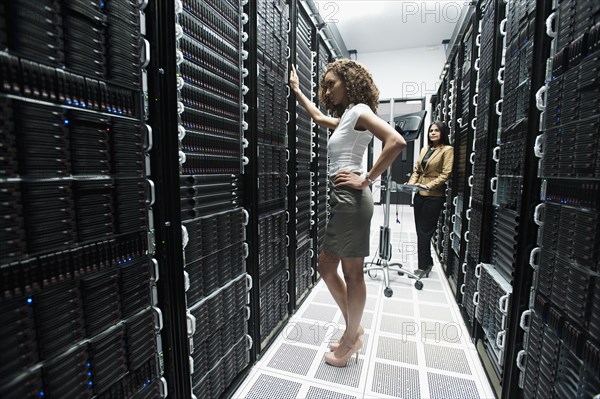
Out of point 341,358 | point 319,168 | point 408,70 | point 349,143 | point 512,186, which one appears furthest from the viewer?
point 408,70

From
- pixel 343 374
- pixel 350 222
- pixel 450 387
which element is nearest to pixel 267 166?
pixel 350 222

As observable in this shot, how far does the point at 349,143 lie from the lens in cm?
170

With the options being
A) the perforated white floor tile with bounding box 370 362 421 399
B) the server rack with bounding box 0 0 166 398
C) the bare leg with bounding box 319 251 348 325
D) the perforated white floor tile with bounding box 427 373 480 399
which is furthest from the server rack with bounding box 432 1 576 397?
the server rack with bounding box 0 0 166 398

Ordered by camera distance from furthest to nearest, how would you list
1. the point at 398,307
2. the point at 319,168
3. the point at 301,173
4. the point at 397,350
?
the point at 319,168 < the point at 398,307 < the point at 301,173 < the point at 397,350

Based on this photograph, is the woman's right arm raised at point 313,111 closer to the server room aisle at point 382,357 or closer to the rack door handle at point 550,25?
the rack door handle at point 550,25

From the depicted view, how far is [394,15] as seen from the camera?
226 inches

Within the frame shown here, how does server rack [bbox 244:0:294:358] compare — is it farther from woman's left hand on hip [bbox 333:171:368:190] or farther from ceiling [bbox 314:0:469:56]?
ceiling [bbox 314:0:469:56]

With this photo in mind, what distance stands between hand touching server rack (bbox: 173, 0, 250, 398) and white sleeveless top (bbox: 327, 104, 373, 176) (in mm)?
538

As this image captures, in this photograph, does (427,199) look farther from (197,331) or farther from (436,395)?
(197,331)

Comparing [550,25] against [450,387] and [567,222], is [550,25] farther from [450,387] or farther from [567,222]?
[450,387]

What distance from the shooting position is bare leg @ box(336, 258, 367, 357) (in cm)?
178

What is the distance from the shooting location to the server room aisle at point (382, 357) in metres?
1.62

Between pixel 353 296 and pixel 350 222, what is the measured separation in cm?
45

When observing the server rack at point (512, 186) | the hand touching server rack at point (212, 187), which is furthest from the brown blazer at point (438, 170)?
the hand touching server rack at point (212, 187)
